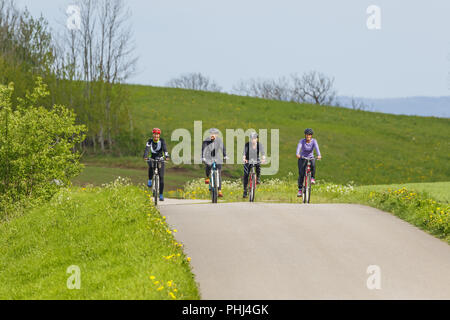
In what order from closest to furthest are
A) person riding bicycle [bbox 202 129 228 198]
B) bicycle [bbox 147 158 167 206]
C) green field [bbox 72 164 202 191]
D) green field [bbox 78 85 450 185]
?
bicycle [bbox 147 158 167 206], person riding bicycle [bbox 202 129 228 198], green field [bbox 72 164 202 191], green field [bbox 78 85 450 185]

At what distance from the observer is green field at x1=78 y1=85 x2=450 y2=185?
39281 millimetres

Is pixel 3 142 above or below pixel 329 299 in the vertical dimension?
above

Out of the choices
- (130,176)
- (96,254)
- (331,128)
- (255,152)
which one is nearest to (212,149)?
(255,152)

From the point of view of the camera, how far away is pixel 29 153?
17.0m

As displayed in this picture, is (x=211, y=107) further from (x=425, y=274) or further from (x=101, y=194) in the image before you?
(x=425, y=274)

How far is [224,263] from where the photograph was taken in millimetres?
9508

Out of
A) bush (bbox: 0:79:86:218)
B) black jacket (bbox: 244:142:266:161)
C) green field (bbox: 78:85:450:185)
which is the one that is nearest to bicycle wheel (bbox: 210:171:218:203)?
black jacket (bbox: 244:142:266:161)

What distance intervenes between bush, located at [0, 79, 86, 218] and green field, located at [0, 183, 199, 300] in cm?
211

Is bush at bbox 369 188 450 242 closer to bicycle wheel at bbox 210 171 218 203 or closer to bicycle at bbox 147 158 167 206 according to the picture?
bicycle wheel at bbox 210 171 218 203

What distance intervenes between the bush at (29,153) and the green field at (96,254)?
6.91ft

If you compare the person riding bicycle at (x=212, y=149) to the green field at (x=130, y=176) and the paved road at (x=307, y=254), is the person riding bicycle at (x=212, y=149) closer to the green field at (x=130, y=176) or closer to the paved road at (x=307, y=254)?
the paved road at (x=307, y=254)

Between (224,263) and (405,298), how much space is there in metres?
2.86

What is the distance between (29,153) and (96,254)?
25.0ft
